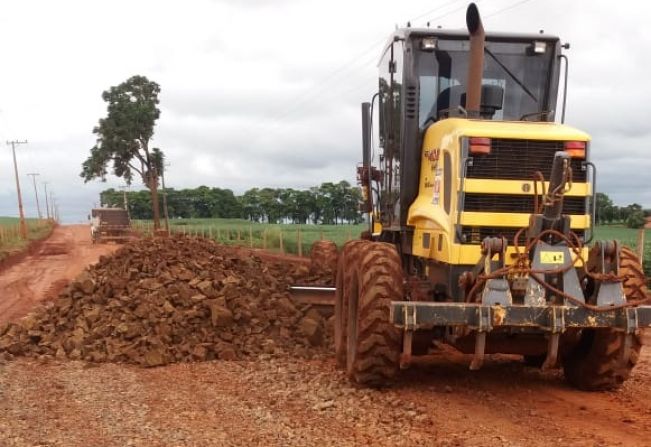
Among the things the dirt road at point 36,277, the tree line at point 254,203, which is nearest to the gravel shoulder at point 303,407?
the dirt road at point 36,277

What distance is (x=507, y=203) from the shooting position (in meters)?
6.31

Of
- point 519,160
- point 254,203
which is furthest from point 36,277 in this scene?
point 254,203

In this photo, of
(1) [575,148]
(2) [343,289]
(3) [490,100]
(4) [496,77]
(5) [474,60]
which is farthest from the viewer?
(2) [343,289]

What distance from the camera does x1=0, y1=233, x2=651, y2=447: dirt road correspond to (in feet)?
17.3

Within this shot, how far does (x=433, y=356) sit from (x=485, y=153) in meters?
3.15

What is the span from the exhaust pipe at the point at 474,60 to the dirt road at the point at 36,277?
9.79 meters

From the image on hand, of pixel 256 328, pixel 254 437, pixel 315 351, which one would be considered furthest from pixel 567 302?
pixel 256 328

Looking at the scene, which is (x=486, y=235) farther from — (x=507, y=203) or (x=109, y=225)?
(x=109, y=225)

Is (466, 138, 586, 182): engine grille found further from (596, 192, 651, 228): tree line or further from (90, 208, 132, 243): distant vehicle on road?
(90, 208, 132, 243): distant vehicle on road

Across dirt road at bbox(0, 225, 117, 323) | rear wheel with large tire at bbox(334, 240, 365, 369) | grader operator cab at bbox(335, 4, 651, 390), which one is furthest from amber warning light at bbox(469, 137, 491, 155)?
dirt road at bbox(0, 225, 117, 323)

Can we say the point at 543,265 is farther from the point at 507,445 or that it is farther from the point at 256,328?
the point at 256,328

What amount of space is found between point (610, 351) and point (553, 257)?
4.23 feet

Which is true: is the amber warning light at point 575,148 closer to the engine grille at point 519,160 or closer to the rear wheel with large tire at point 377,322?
the engine grille at point 519,160

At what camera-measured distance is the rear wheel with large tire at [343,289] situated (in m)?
7.13
